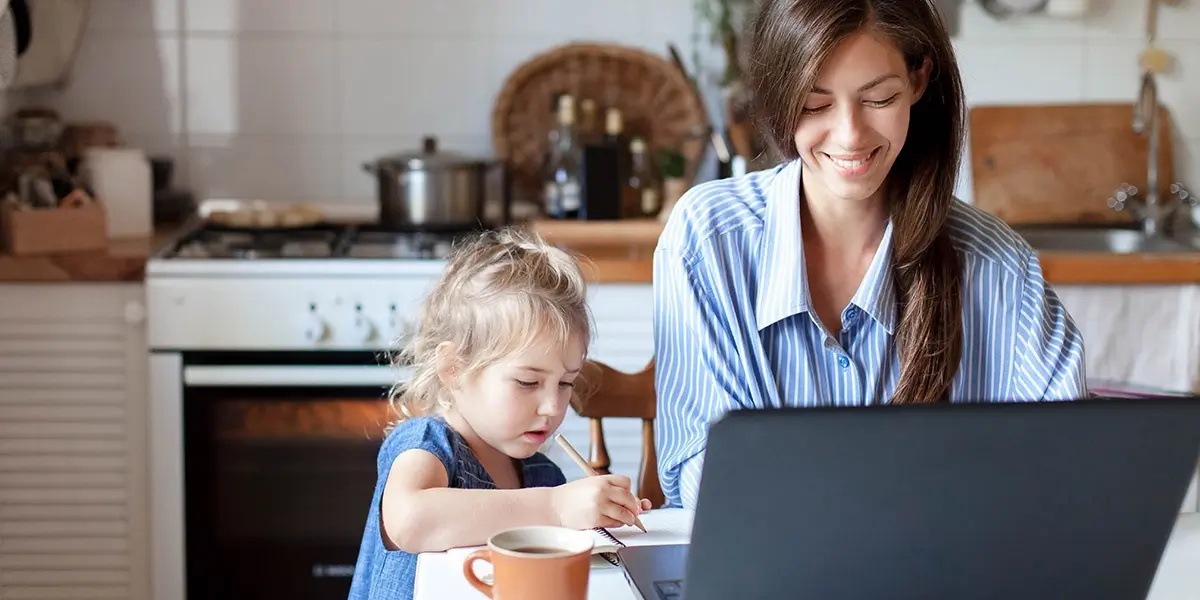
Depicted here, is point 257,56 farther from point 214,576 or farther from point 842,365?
point 842,365

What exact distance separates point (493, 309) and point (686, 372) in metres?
0.23

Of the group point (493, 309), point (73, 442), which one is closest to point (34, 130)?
point (73, 442)

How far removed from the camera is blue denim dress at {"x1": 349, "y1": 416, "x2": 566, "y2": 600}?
1.25 metres

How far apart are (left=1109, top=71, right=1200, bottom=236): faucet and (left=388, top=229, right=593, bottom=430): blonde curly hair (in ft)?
6.08

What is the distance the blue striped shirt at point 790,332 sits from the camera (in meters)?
1.44

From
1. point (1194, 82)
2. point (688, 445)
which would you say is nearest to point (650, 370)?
point (688, 445)

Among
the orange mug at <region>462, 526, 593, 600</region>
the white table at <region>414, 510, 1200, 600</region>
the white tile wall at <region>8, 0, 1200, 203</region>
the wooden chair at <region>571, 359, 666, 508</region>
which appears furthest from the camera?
the white tile wall at <region>8, 0, 1200, 203</region>

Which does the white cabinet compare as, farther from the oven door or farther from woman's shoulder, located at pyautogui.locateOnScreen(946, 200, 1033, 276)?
woman's shoulder, located at pyautogui.locateOnScreen(946, 200, 1033, 276)

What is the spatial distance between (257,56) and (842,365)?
6.22ft

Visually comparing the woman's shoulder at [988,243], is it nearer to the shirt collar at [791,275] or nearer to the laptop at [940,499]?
the shirt collar at [791,275]

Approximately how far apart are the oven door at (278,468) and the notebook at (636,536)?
120cm

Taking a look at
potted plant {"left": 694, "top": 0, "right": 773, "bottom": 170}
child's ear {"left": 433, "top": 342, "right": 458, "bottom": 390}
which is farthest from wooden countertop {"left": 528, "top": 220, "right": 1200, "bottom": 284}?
child's ear {"left": 433, "top": 342, "right": 458, "bottom": 390}

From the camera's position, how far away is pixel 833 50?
4.38ft

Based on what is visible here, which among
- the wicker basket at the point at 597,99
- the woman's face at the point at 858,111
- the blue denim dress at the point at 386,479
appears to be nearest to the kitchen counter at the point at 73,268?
the wicker basket at the point at 597,99
